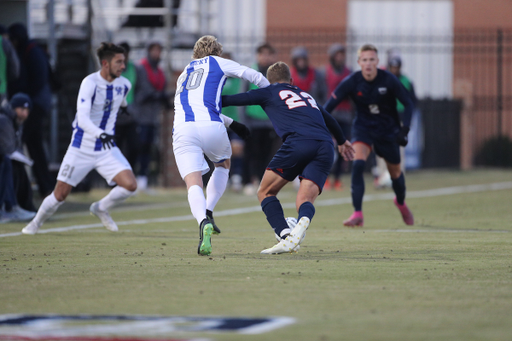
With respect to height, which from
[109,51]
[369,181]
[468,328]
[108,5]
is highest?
[108,5]

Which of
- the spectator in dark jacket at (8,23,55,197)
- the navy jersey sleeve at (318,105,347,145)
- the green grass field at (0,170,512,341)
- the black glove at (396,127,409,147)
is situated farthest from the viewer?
the spectator in dark jacket at (8,23,55,197)

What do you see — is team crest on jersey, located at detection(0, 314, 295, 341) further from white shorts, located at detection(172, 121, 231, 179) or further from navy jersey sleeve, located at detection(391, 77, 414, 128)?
navy jersey sleeve, located at detection(391, 77, 414, 128)

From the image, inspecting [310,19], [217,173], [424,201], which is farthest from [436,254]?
[310,19]

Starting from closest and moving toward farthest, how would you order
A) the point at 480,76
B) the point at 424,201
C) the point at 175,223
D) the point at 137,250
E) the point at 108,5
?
the point at 137,250
the point at 175,223
the point at 424,201
the point at 108,5
the point at 480,76

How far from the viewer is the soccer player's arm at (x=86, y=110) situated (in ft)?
27.0

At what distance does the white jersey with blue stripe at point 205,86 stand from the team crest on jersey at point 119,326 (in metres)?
2.95

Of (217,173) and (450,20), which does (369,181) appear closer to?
(217,173)

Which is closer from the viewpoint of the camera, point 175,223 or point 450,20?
point 175,223

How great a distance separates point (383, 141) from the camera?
9562mm

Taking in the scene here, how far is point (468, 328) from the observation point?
3812mm

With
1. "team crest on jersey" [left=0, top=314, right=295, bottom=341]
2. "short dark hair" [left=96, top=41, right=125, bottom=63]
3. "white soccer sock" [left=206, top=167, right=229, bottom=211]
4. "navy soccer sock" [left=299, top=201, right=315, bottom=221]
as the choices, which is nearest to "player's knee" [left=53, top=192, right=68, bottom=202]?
"short dark hair" [left=96, top=41, right=125, bottom=63]

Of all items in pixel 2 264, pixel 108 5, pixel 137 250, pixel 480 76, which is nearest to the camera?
pixel 2 264

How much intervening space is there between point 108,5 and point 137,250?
15.5m

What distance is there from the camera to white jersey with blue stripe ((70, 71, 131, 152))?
8430 millimetres
